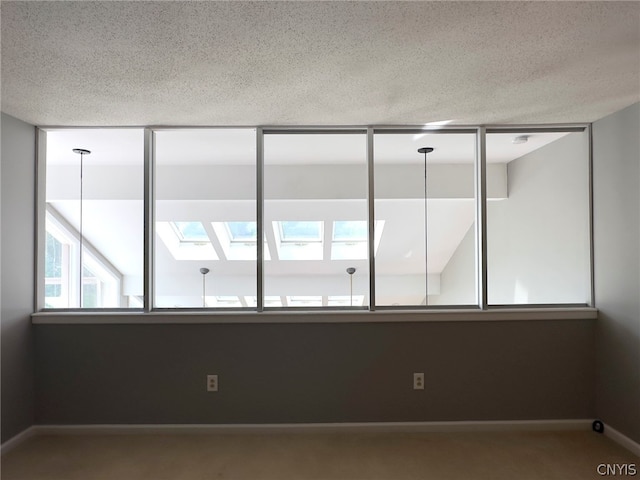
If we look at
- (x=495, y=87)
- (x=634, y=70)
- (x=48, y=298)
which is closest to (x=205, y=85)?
(x=495, y=87)

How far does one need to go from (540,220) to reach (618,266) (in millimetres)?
1338

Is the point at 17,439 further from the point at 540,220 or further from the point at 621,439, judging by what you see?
the point at 540,220

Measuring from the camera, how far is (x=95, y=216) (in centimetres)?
581

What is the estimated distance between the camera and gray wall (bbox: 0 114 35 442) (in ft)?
9.30

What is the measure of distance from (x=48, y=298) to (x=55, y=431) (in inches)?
174

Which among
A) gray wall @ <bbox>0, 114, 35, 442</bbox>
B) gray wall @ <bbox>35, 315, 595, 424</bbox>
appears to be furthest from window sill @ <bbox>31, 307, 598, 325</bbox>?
gray wall @ <bbox>0, 114, 35, 442</bbox>

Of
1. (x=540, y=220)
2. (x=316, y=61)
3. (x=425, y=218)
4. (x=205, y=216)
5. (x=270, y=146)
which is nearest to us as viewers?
(x=316, y=61)

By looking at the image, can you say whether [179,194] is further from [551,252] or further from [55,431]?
[551,252]

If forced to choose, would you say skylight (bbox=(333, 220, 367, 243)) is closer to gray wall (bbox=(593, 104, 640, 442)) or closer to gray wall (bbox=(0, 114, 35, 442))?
gray wall (bbox=(593, 104, 640, 442))

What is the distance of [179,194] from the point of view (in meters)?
5.03

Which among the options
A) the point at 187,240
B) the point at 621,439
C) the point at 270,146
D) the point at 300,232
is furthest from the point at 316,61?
the point at 187,240

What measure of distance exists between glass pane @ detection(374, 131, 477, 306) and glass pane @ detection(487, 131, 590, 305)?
1.40 feet

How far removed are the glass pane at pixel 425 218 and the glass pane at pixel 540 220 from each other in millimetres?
426

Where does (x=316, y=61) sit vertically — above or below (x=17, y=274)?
above
